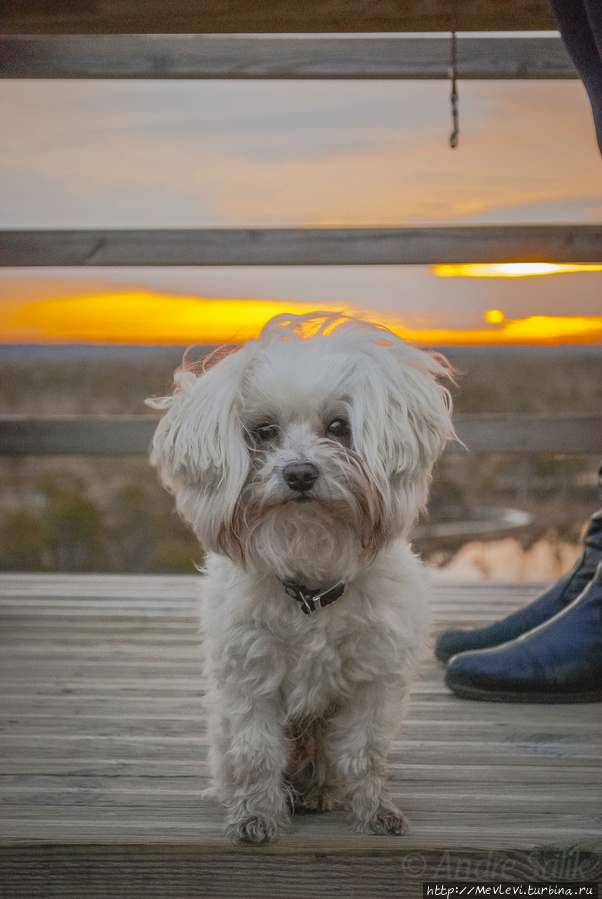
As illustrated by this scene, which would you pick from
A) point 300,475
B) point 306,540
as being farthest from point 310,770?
point 300,475

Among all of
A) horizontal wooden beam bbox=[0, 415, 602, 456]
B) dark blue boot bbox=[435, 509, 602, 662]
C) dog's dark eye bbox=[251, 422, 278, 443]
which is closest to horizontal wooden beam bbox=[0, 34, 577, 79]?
horizontal wooden beam bbox=[0, 415, 602, 456]

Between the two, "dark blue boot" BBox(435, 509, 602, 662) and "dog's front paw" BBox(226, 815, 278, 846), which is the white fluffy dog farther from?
"dark blue boot" BBox(435, 509, 602, 662)

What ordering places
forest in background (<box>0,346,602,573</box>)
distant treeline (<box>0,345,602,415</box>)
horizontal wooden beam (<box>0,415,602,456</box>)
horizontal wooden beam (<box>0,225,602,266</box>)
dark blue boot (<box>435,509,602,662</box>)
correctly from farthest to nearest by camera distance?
1. forest in background (<box>0,346,602,573</box>)
2. distant treeline (<box>0,345,602,415</box>)
3. horizontal wooden beam (<box>0,415,602,456</box>)
4. horizontal wooden beam (<box>0,225,602,266</box>)
5. dark blue boot (<box>435,509,602,662</box>)

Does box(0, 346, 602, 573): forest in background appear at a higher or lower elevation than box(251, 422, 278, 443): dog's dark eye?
lower

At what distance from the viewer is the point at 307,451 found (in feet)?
5.32

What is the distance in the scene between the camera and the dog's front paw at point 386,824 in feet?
5.49

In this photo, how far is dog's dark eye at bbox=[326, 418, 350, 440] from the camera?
1.69 meters

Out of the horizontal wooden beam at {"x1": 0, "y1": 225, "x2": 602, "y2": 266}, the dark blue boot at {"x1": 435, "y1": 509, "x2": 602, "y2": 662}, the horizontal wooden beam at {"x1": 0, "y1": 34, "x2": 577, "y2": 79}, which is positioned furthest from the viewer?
the horizontal wooden beam at {"x1": 0, "y1": 225, "x2": 602, "y2": 266}

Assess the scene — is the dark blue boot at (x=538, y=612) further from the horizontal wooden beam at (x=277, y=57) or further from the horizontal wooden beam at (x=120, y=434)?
the horizontal wooden beam at (x=277, y=57)

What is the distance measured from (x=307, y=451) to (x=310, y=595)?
268 mm

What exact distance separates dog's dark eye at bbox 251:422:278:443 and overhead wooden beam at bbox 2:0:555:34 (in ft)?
3.12

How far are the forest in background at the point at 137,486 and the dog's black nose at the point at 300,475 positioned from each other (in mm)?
5373

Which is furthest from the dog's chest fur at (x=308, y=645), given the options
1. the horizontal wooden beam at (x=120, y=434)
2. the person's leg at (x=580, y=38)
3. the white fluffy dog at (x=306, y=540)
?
the horizontal wooden beam at (x=120, y=434)

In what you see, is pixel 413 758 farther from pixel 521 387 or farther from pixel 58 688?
pixel 521 387
